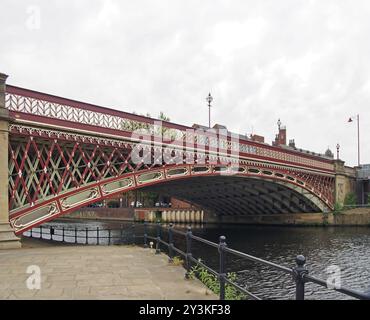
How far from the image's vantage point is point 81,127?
1898 cm

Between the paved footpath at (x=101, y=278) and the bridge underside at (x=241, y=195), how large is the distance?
925 inches

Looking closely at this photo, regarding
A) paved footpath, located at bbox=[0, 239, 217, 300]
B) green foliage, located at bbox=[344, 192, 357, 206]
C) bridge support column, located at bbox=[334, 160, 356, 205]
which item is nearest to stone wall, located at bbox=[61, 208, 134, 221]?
bridge support column, located at bbox=[334, 160, 356, 205]

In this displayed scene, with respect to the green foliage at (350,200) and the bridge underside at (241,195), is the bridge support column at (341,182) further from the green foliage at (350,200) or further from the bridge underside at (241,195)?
the bridge underside at (241,195)

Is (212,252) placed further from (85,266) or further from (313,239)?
(85,266)

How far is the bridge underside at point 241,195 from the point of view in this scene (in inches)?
1465

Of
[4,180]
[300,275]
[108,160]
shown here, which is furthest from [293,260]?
[300,275]

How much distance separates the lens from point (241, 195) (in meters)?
44.2

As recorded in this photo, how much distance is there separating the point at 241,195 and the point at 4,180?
32047 mm

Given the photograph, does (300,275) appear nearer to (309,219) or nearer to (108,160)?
(108,160)

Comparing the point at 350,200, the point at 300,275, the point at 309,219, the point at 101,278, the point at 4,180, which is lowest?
the point at 309,219

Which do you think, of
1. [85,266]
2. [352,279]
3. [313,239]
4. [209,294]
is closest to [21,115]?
[85,266]

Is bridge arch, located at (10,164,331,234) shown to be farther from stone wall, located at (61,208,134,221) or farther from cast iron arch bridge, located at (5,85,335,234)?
stone wall, located at (61,208,134,221)
